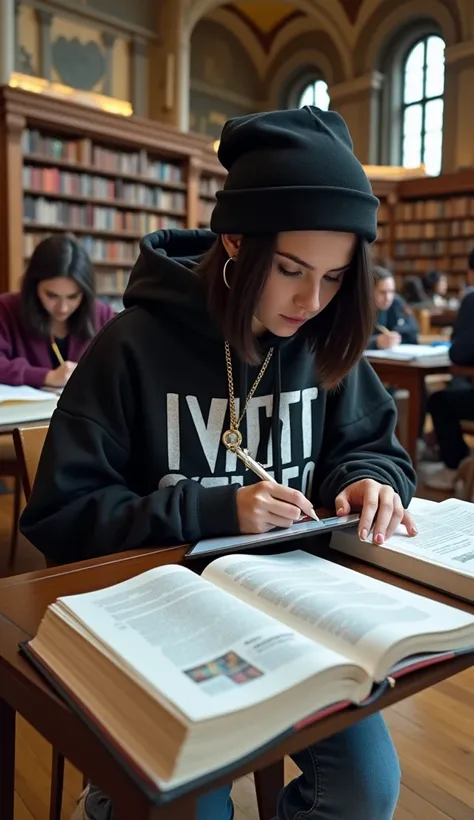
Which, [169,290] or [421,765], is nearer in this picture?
[169,290]

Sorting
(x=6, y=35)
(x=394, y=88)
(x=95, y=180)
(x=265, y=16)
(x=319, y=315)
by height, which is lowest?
(x=319, y=315)

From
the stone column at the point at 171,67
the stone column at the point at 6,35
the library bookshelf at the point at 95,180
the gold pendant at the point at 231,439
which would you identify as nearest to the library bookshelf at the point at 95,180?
the library bookshelf at the point at 95,180

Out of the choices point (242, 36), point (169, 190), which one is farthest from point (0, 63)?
point (242, 36)

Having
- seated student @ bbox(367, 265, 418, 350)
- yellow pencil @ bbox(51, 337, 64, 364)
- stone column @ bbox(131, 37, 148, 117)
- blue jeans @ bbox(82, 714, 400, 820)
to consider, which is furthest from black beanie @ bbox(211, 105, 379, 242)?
stone column @ bbox(131, 37, 148, 117)

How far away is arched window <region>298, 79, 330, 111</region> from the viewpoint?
10977mm

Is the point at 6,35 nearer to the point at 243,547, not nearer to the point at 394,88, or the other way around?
the point at 394,88

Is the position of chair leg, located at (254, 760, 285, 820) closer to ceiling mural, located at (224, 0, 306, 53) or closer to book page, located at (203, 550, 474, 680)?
book page, located at (203, 550, 474, 680)

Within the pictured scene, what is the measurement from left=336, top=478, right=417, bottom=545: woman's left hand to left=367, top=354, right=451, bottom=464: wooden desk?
8.07 ft

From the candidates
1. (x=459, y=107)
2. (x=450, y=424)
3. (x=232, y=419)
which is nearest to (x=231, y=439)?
(x=232, y=419)

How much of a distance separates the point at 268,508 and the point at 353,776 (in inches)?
13.4

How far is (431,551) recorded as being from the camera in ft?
2.70

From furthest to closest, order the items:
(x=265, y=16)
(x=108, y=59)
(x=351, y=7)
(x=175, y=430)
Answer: (x=265, y=16) → (x=351, y=7) → (x=108, y=59) → (x=175, y=430)

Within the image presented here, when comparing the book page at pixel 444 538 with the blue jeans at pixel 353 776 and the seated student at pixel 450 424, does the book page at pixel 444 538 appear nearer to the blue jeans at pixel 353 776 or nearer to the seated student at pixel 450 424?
the blue jeans at pixel 353 776

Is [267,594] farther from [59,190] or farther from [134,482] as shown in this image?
[59,190]
